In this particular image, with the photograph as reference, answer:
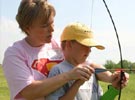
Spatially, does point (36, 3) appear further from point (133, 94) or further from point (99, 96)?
point (133, 94)

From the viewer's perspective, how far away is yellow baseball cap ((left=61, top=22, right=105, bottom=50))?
2.03 m

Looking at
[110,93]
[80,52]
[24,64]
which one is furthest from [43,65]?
[110,93]

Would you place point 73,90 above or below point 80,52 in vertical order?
below

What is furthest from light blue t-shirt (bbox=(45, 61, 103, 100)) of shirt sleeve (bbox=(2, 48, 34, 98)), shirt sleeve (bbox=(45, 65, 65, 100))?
shirt sleeve (bbox=(2, 48, 34, 98))

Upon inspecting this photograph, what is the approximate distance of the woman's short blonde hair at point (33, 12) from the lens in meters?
2.07

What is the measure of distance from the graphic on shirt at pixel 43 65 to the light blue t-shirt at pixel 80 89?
0.20 ft

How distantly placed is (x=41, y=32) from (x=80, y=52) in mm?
223

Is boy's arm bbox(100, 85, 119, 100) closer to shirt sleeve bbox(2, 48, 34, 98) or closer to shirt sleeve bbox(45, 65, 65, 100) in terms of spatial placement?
shirt sleeve bbox(45, 65, 65, 100)

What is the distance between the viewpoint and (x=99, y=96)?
2.11 m

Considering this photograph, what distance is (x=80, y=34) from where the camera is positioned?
2070mm

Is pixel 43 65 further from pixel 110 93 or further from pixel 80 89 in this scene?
pixel 110 93

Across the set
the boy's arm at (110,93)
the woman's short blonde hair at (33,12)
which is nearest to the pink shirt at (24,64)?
the woman's short blonde hair at (33,12)

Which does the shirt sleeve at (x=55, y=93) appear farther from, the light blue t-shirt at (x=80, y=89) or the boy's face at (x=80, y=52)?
the boy's face at (x=80, y=52)

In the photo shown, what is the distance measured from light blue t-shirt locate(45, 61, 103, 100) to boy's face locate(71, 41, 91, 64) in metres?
0.06
